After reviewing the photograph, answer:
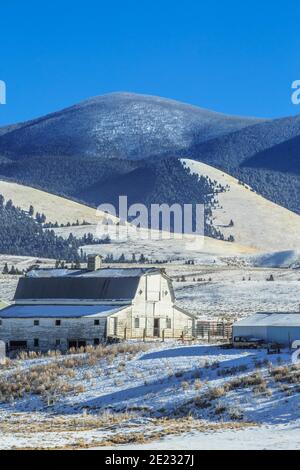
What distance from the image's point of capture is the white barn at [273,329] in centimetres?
4975

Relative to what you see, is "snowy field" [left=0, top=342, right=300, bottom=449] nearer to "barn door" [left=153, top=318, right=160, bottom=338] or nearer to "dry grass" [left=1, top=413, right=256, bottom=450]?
"dry grass" [left=1, top=413, right=256, bottom=450]

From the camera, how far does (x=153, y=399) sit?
3962cm

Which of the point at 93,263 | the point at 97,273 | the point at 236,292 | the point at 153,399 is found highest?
the point at 93,263

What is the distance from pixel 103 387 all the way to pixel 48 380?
9.98ft

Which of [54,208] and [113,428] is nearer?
[113,428]

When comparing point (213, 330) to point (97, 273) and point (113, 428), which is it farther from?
point (113, 428)

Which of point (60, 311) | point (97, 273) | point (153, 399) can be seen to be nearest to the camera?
point (153, 399)

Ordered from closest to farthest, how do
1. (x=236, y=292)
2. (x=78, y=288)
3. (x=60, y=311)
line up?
(x=60, y=311) < (x=78, y=288) < (x=236, y=292)

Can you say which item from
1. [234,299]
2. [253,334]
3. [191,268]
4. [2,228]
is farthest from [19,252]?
[253,334]

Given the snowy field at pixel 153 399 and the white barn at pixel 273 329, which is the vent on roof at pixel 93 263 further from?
the white barn at pixel 273 329

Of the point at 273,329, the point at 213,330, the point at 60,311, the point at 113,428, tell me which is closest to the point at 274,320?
the point at 273,329

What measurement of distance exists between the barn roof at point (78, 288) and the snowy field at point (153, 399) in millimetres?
8512

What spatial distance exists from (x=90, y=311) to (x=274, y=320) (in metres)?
11.5

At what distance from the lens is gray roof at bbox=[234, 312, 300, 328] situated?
50728mm
